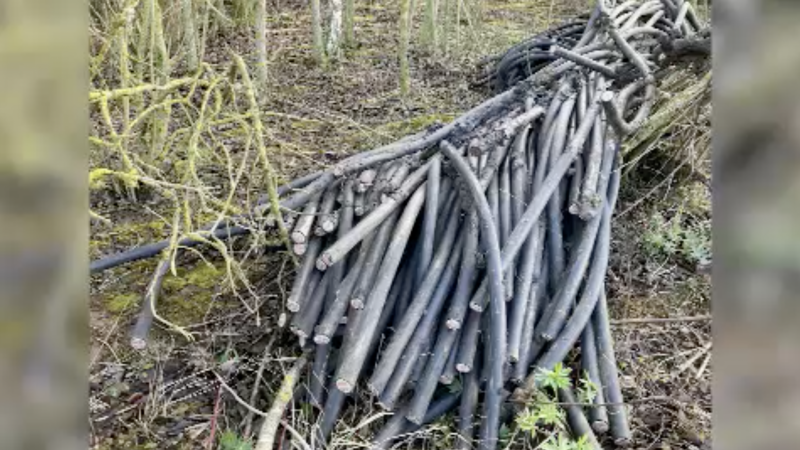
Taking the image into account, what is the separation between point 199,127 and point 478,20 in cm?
611

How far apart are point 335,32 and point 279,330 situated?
490 centimetres

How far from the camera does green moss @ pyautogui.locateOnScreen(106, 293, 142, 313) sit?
3.56 m

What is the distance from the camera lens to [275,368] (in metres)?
3.14

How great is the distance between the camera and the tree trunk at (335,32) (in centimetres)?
746

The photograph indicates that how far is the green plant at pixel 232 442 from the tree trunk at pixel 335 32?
525cm

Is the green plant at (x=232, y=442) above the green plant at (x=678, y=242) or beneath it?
beneath

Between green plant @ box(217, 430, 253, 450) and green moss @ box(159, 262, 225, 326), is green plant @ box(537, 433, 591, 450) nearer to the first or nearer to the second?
green plant @ box(217, 430, 253, 450)

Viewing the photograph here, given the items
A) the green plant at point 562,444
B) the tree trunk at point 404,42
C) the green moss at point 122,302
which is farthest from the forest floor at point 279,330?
the tree trunk at point 404,42

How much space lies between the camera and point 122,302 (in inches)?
142

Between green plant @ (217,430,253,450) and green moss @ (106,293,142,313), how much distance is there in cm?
103
